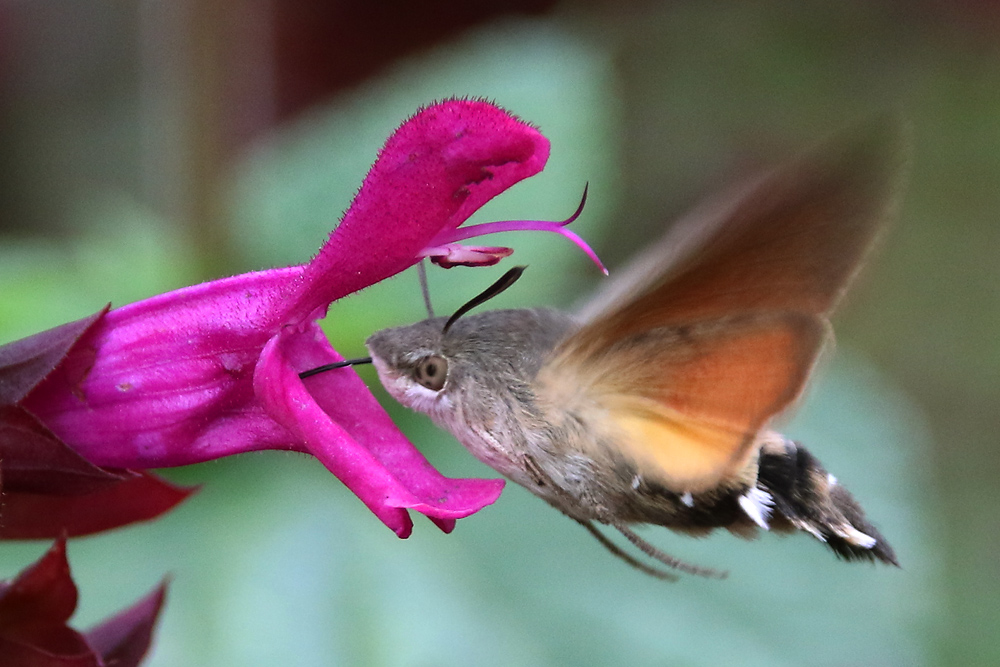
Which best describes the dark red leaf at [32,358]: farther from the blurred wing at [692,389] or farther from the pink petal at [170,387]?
the blurred wing at [692,389]

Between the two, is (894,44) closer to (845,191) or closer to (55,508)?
(845,191)

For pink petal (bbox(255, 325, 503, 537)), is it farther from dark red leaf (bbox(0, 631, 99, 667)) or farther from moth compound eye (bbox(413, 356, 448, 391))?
dark red leaf (bbox(0, 631, 99, 667))

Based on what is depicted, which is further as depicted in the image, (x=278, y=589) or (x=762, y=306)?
(x=278, y=589)

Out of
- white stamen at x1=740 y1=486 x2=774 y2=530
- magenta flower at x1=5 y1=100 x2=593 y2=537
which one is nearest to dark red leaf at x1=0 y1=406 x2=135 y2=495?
magenta flower at x1=5 y1=100 x2=593 y2=537

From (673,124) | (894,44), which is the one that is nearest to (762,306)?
(673,124)

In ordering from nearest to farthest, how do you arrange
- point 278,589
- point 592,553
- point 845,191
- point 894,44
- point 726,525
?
point 845,191, point 726,525, point 278,589, point 592,553, point 894,44

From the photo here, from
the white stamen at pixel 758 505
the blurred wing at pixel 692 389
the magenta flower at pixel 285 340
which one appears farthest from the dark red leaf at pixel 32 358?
the white stamen at pixel 758 505
